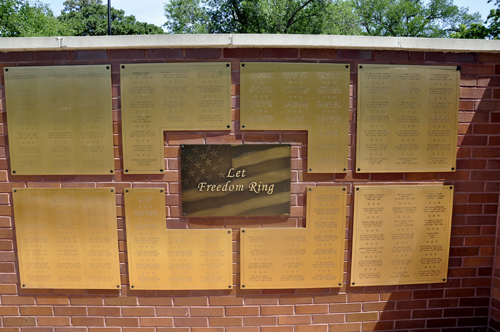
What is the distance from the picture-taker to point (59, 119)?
2.20 meters

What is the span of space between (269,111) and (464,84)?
1.57 m

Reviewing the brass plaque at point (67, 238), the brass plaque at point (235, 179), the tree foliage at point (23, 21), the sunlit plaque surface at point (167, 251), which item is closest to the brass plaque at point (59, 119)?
the brass plaque at point (67, 238)

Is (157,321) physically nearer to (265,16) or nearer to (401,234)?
(401,234)

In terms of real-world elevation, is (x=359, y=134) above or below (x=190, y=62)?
below

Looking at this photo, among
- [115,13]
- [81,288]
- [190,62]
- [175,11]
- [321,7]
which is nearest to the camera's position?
[190,62]

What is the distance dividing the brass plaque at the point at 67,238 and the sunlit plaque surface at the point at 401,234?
1.99m

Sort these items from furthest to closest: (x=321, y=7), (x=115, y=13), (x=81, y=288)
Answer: (x=115, y=13) → (x=321, y=7) → (x=81, y=288)

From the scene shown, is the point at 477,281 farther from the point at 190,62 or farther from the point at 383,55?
the point at 190,62

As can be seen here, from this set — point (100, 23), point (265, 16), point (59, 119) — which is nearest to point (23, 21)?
point (100, 23)

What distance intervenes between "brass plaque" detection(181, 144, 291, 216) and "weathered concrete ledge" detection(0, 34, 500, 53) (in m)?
0.75

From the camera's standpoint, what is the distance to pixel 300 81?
85.8 inches

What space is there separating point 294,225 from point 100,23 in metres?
36.0

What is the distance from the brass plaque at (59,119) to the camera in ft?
7.14

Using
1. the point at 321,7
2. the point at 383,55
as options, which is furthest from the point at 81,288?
the point at 321,7
